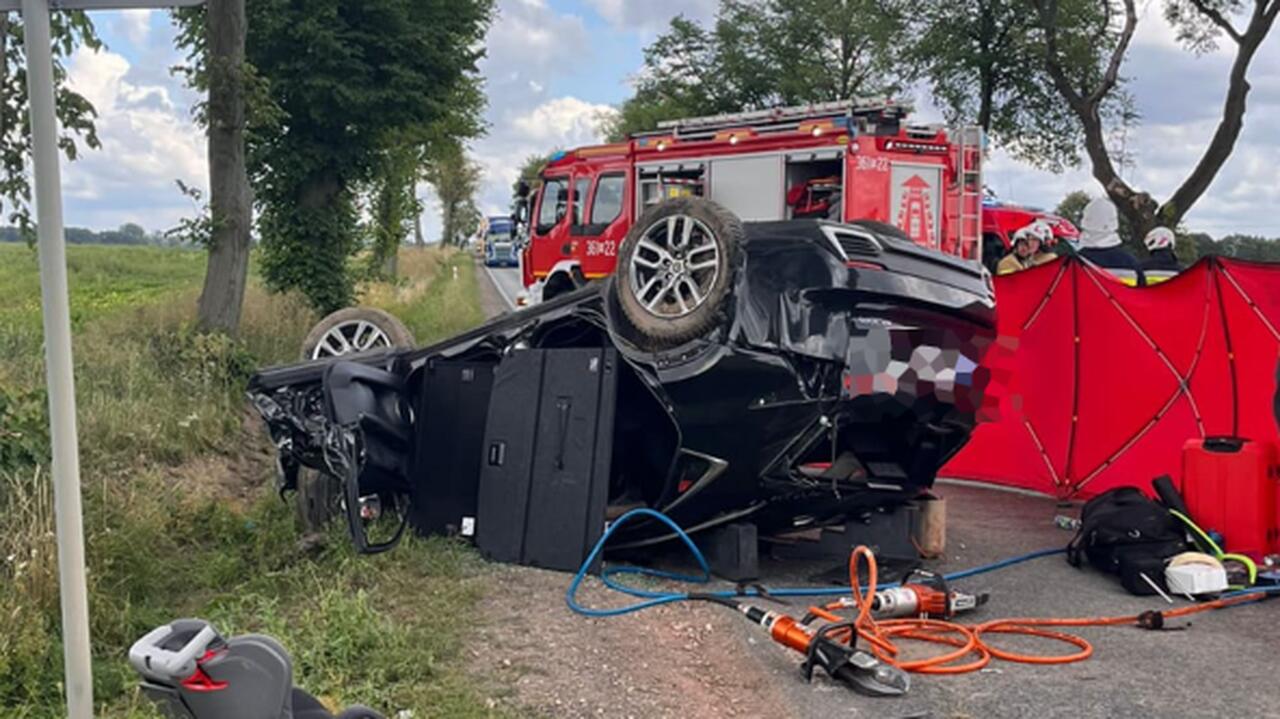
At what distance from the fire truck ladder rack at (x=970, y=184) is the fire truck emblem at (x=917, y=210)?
645 millimetres

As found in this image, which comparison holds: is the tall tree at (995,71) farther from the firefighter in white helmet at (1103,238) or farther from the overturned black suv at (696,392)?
the overturned black suv at (696,392)

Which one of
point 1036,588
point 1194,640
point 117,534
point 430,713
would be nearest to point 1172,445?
point 1036,588

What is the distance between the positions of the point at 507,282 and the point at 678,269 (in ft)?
119

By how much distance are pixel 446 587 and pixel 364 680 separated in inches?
52.8

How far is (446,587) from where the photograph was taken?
5984 millimetres

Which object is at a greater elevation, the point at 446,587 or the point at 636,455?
the point at 636,455

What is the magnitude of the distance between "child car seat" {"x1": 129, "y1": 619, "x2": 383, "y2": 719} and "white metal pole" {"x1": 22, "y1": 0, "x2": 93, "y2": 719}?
1.94ft

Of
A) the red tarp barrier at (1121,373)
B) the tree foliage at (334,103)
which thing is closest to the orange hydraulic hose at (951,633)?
the red tarp barrier at (1121,373)

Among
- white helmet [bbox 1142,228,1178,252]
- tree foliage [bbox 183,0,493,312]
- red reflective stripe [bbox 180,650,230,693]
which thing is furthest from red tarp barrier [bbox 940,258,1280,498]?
tree foliage [bbox 183,0,493,312]

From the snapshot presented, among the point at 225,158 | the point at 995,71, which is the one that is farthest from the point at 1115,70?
the point at 225,158

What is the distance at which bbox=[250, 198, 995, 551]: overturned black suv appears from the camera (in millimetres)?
5777

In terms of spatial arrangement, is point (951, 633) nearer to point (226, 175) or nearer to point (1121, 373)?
point (1121, 373)

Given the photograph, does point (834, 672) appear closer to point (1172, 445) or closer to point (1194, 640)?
point (1194, 640)

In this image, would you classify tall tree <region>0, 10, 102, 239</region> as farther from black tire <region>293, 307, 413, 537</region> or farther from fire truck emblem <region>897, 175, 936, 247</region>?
fire truck emblem <region>897, 175, 936, 247</region>
